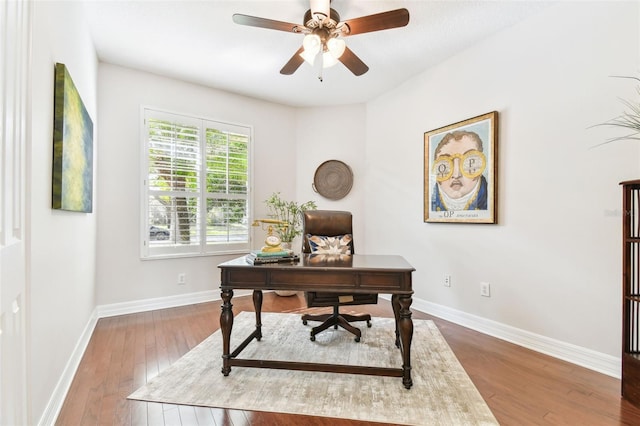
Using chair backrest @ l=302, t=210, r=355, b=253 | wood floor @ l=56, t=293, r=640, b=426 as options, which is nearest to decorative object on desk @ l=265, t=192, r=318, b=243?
chair backrest @ l=302, t=210, r=355, b=253

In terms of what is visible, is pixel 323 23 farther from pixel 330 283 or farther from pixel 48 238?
pixel 48 238

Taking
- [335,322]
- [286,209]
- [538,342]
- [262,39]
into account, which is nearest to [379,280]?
[335,322]

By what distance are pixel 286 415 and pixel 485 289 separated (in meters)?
2.16

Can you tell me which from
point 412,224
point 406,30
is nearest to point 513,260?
point 412,224

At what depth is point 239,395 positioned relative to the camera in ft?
5.98

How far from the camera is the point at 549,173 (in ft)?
7.99

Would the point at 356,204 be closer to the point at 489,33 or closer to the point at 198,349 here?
the point at 489,33

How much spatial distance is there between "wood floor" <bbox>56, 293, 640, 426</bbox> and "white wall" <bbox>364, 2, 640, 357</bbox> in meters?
0.37

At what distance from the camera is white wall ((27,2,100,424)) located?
4.53ft

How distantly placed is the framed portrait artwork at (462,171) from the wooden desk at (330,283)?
132cm

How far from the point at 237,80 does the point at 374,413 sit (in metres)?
3.63

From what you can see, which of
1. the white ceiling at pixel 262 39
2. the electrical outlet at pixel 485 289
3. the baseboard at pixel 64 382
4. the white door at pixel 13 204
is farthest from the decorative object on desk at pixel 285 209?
the white door at pixel 13 204

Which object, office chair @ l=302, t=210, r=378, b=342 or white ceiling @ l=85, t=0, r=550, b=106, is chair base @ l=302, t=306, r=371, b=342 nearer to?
office chair @ l=302, t=210, r=378, b=342

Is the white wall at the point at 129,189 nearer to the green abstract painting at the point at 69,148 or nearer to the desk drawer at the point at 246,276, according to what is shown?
the green abstract painting at the point at 69,148
